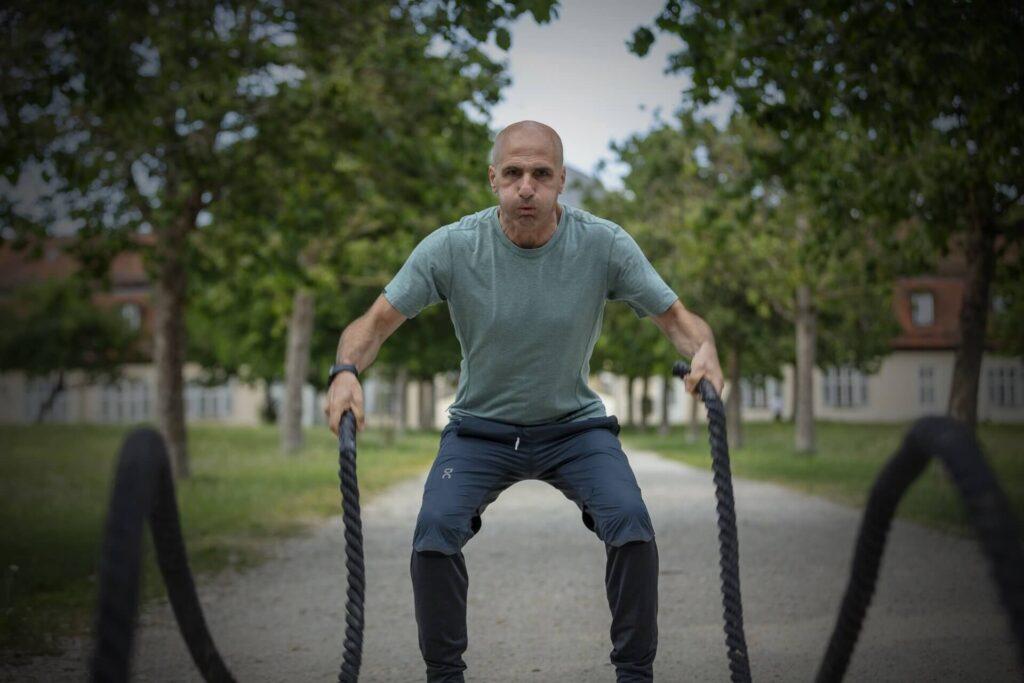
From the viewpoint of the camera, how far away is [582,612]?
7.09 meters

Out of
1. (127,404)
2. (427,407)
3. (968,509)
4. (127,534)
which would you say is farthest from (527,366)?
(127,404)

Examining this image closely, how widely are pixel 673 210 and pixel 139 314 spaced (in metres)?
47.9

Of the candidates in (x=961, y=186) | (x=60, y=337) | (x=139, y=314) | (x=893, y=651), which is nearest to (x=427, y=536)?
(x=893, y=651)

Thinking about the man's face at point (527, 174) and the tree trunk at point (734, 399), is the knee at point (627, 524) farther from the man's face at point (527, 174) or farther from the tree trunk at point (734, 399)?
the tree trunk at point (734, 399)

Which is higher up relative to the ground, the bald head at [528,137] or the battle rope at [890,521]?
the bald head at [528,137]

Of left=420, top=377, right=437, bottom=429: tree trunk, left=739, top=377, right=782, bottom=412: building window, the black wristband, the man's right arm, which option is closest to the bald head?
the man's right arm

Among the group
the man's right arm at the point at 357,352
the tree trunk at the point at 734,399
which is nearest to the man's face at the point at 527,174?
the man's right arm at the point at 357,352

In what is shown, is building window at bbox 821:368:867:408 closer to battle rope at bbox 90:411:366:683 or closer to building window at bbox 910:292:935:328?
building window at bbox 910:292:935:328

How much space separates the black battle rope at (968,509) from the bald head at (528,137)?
157 centimetres

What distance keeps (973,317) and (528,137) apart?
11381 millimetres

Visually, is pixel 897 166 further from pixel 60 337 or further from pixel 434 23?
pixel 60 337

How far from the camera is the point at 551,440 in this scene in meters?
4.32

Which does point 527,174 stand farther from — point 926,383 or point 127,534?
point 926,383

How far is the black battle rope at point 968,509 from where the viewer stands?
2395 mm
